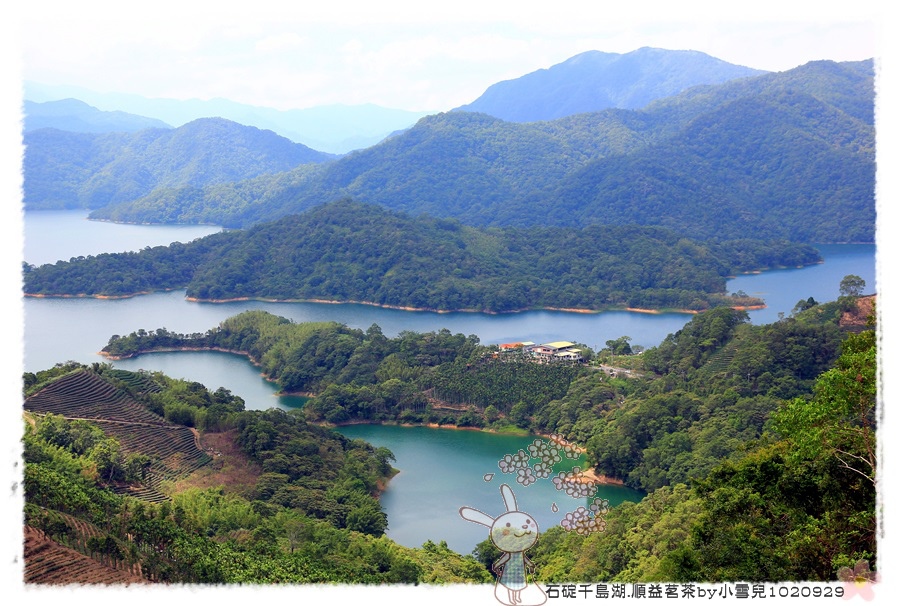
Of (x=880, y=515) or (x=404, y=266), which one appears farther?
(x=404, y=266)

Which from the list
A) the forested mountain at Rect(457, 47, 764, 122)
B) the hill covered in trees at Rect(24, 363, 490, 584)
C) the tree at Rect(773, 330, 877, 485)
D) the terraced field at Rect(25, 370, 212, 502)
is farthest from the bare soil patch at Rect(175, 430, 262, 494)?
the forested mountain at Rect(457, 47, 764, 122)

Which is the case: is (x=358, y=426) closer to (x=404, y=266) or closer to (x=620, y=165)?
(x=404, y=266)

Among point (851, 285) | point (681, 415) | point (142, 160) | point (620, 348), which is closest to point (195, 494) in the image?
point (681, 415)

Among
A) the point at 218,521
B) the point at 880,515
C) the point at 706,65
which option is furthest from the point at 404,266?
the point at 706,65

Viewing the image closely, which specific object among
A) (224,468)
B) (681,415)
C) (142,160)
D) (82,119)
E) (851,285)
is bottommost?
(681,415)

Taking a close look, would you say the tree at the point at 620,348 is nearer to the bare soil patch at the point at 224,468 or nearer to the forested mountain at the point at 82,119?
the bare soil patch at the point at 224,468

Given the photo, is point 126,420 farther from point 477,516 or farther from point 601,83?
point 601,83
